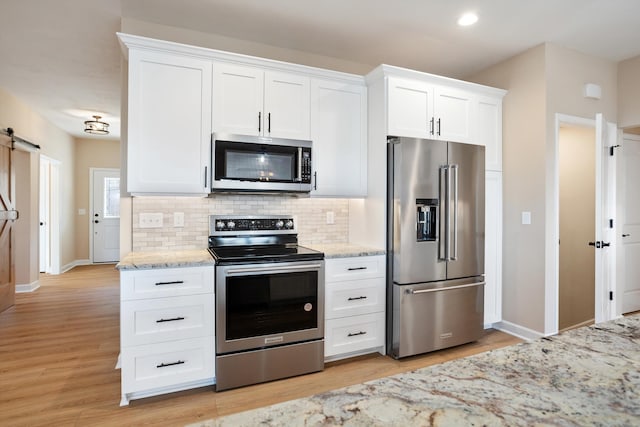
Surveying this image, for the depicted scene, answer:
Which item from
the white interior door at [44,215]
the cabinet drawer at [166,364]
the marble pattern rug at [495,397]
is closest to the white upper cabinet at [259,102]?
the cabinet drawer at [166,364]

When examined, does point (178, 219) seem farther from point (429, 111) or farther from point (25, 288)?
point (25, 288)

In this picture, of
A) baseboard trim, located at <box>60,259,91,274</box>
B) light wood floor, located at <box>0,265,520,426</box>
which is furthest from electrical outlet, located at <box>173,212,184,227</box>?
baseboard trim, located at <box>60,259,91,274</box>

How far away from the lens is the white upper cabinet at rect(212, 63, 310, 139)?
103 inches

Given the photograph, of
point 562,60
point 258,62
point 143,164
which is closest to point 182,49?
point 258,62

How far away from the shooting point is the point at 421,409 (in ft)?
2.09

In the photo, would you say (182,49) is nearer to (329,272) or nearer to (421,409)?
(329,272)

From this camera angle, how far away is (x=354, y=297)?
2773 millimetres

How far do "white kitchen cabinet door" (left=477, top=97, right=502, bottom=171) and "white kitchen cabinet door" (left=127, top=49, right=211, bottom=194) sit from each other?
8.26ft

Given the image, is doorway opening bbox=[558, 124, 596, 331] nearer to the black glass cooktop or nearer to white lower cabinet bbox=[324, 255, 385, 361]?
white lower cabinet bbox=[324, 255, 385, 361]

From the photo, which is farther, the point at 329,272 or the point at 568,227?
the point at 568,227

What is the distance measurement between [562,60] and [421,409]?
151 inches

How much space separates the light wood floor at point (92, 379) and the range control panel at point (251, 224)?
3.87 feet

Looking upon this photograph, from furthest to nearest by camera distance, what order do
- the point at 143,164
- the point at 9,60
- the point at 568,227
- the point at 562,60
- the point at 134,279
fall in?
1. the point at 568,227
2. the point at 9,60
3. the point at 562,60
4. the point at 143,164
5. the point at 134,279

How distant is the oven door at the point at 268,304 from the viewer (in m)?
2.32
